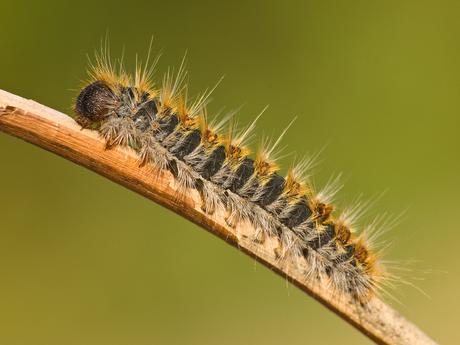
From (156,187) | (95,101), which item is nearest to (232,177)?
(156,187)

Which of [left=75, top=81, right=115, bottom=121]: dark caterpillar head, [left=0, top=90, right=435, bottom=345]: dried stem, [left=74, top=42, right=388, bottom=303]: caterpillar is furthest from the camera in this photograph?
[left=74, top=42, right=388, bottom=303]: caterpillar

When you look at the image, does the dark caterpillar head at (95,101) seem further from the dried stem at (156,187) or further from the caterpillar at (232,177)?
the dried stem at (156,187)

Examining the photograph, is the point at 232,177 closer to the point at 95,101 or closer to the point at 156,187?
the point at 156,187

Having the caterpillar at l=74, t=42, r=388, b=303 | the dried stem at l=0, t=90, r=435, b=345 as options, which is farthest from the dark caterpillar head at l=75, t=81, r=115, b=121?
the dried stem at l=0, t=90, r=435, b=345

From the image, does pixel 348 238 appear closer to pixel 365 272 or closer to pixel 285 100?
pixel 365 272

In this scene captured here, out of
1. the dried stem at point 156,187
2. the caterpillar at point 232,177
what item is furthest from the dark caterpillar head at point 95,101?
Answer: the dried stem at point 156,187

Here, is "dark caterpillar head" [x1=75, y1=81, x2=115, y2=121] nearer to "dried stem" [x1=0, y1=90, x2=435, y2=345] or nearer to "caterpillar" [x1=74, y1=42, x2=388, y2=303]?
"caterpillar" [x1=74, y1=42, x2=388, y2=303]
